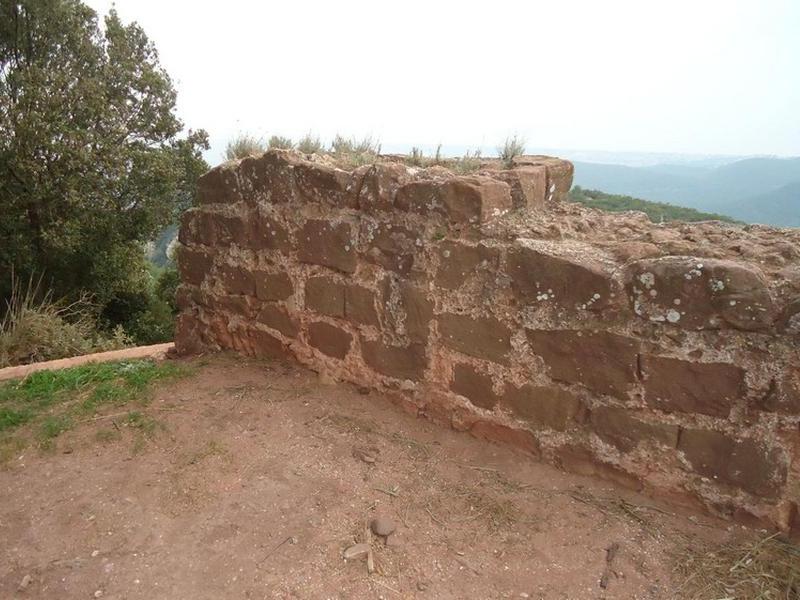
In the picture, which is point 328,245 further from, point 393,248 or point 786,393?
point 786,393

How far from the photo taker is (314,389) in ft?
10.1

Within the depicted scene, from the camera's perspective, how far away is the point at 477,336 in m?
2.49

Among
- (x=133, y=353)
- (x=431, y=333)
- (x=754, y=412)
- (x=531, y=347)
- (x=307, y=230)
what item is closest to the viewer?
(x=754, y=412)

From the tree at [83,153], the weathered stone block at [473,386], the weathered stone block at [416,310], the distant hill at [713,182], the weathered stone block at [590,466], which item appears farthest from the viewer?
the distant hill at [713,182]

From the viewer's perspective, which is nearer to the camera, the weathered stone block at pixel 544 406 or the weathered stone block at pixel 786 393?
the weathered stone block at pixel 786 393

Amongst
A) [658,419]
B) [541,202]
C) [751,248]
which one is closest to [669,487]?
[658,419]

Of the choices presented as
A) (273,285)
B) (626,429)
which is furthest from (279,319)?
(626,429)

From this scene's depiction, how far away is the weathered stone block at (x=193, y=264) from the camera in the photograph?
3.60m

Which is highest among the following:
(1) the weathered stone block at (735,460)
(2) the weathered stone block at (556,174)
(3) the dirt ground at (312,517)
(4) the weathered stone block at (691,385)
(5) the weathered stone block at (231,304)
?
(2) the weathered stone block at (556,174)

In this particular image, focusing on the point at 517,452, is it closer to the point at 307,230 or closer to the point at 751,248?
the point at 751,248

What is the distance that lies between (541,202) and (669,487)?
136 centimetres

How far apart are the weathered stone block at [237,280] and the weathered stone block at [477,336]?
52.3 inches

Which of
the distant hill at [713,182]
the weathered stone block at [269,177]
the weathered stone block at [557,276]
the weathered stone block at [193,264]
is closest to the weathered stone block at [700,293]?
the weathered stone block at [557,276]

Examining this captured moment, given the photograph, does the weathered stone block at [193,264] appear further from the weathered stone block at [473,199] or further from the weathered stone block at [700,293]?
the weathered stone block at [700,293]
